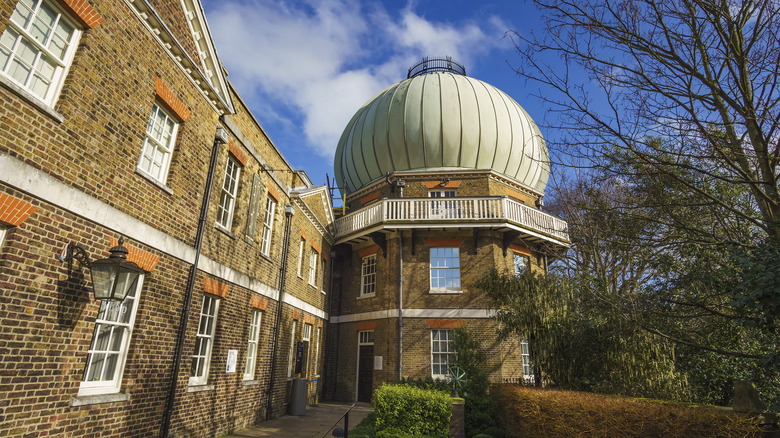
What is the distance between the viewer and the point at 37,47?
17.0ft

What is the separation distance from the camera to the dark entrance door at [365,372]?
57.3 ft

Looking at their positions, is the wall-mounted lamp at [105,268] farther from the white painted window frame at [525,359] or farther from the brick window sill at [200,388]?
the white painted window frame at [525,359]

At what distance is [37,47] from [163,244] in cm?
335

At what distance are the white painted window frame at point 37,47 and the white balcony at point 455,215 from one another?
1226cm

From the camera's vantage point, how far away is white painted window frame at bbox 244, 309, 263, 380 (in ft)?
35.4

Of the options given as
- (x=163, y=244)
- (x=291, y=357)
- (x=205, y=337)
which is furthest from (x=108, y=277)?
(x=291, y=357)

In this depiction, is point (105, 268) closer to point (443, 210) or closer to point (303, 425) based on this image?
point (303, 425)

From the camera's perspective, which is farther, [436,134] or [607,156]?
[436,134]

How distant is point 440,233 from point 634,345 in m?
8.60

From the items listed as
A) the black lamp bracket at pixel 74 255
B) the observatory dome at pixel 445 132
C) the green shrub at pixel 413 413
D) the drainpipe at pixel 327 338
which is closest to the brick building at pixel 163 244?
the black lamp bracket at pixel 74 255

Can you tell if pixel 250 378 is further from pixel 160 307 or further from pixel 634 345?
pixel 634 345

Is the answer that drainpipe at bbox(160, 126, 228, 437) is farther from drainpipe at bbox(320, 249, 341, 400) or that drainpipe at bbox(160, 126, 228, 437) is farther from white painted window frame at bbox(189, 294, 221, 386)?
drainpipe at bbox(320, 249, 341, 400)

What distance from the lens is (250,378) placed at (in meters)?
10.8

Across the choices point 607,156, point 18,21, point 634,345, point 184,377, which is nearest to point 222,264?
point 184,377
